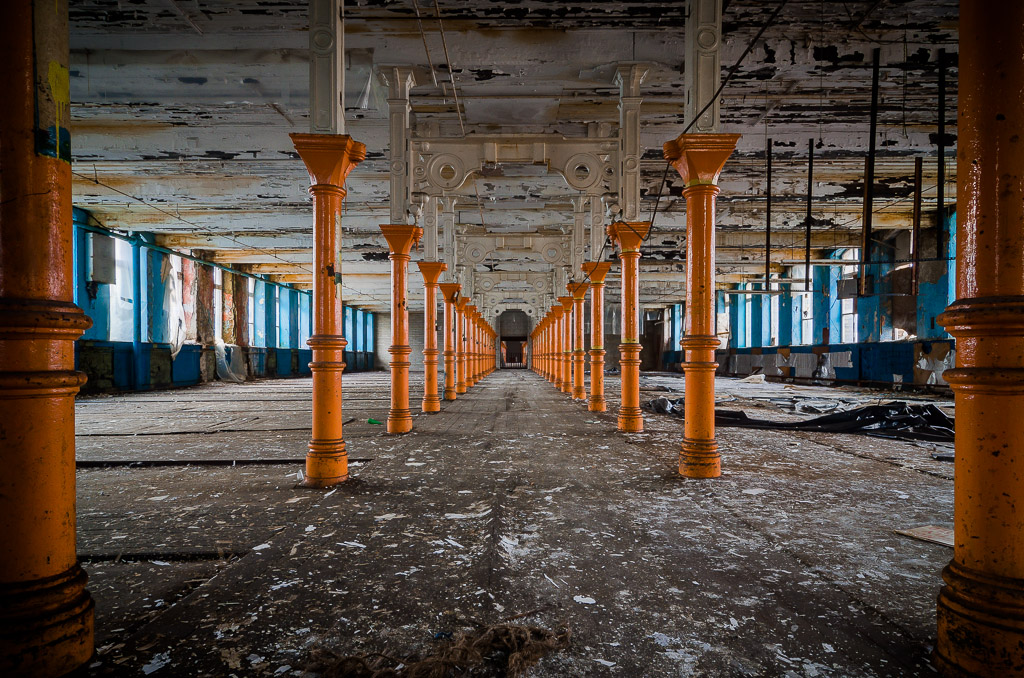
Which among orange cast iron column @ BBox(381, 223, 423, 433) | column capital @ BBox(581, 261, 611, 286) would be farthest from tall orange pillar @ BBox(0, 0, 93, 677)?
column capital @ BBox(581, 261, 611, 286)

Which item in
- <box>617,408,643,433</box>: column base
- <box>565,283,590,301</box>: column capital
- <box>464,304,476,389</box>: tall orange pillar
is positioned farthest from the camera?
<box>464,304,476,389</box>: tall orange pillar

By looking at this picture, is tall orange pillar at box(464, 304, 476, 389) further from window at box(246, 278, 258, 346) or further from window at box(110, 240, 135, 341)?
window at box(246, 278, 258, 346)

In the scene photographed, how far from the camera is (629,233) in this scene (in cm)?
756

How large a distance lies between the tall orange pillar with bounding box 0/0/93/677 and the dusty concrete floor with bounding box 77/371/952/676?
0.79ft

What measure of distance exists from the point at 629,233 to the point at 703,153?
3.02 metres

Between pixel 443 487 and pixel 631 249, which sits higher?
pixel 631 249

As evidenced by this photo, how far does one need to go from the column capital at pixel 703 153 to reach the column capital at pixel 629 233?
8.81 feet

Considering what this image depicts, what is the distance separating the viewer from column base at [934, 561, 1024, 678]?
159cm

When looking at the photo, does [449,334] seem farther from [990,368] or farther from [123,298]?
[990,368]

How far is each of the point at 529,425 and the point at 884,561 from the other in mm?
5612

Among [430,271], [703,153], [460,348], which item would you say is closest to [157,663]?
[703,153]

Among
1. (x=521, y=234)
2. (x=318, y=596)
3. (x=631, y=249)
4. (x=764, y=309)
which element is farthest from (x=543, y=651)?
(x=764, y=309)

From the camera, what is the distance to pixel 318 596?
7.31 feet

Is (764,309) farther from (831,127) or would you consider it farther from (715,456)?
(715,456)
